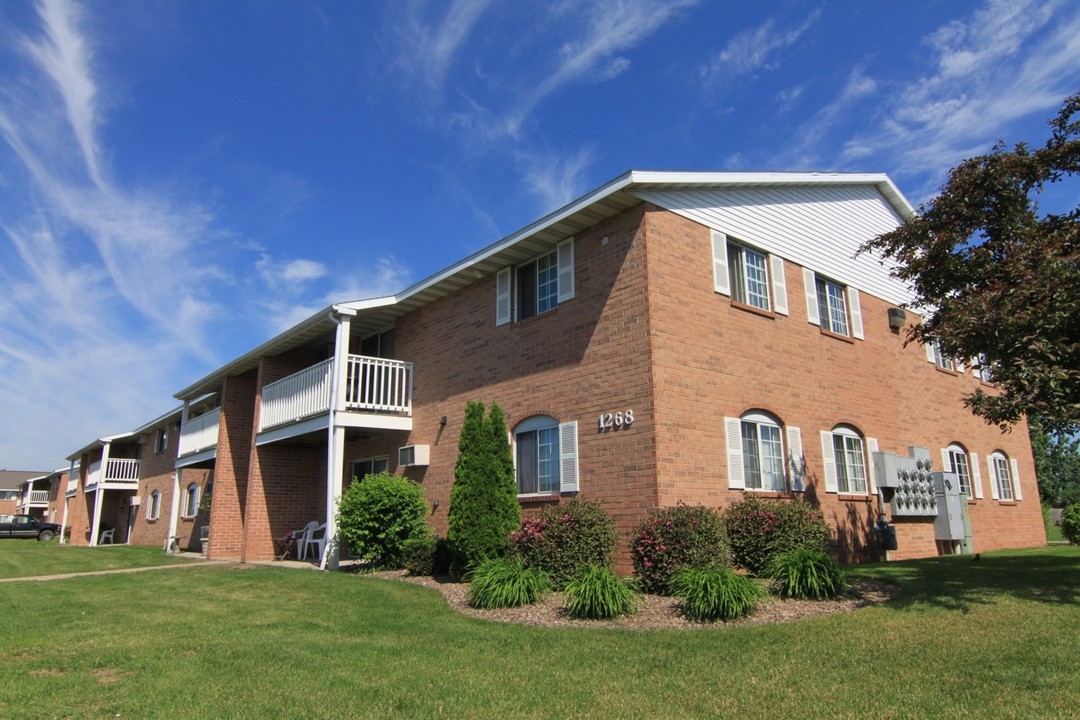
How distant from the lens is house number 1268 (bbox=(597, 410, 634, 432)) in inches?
430

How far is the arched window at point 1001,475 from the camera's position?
61.8ft

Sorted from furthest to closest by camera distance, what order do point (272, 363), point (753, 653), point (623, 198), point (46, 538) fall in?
point (46, 538) → point (272, 363) → point (623, 198) → point (753, 653)

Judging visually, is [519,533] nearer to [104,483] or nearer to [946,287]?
[946,287]

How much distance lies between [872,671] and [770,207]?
10246 millimetres

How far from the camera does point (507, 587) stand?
354 inches

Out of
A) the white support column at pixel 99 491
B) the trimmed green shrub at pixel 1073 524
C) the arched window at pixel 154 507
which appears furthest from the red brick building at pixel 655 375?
the white support column at pixel 99 491

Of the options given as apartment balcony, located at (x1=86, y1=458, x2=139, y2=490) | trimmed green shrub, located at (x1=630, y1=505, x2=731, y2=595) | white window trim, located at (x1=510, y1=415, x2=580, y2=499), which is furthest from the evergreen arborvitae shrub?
apartment balcony, located at (x1=86, y1=458, x2=139, y2=490)

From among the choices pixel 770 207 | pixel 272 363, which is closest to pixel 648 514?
pixel 770 207

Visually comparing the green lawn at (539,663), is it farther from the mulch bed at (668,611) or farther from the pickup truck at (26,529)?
the pickup truck at (26,529)

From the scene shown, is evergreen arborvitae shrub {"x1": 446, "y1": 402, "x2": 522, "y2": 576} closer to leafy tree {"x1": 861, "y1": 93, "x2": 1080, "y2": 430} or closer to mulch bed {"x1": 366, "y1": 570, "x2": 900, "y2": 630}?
mulch bed {"x1": 366, "y1": 570, "x2": 900, "y2": 630}

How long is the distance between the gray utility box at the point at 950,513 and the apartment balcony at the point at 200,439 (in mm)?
17812

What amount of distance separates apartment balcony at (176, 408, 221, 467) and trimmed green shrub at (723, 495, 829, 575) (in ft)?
49.3

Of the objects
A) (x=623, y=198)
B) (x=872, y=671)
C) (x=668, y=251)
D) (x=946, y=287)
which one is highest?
(x=623, y=198)

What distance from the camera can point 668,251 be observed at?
11609 millimetres
